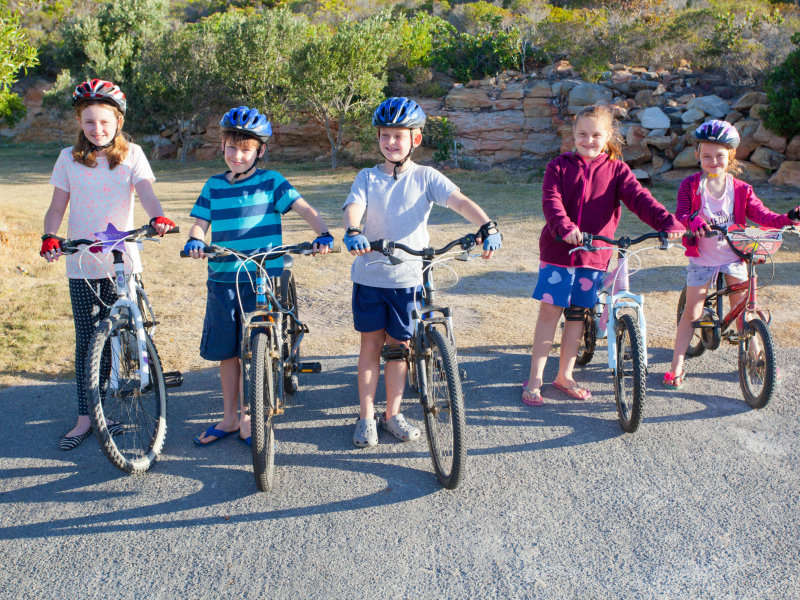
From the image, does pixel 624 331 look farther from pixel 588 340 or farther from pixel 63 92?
pixel 63 92

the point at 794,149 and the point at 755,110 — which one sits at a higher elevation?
the point at 755,110

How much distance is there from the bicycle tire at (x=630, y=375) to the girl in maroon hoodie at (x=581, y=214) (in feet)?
1.46

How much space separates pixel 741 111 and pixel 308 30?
1579 cm

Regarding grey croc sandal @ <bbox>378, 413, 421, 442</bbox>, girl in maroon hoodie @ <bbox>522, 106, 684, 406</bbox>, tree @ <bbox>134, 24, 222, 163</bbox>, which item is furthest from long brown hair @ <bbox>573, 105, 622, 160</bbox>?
tree @ <bbox>134, 24, 222, 163</bbox>

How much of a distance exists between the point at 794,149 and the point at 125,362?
16477 millimetres

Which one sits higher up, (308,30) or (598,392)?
(308,30)

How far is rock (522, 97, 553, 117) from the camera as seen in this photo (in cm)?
2119

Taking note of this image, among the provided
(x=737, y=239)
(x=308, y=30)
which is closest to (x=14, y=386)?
(x=737, y=239)

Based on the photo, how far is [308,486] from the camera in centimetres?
324

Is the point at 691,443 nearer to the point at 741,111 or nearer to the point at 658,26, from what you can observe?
the point at 741,111

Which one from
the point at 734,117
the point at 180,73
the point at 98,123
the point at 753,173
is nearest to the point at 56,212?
the point at 98,123

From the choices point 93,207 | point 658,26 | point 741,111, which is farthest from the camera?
point 658,26

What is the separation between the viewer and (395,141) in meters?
3.35

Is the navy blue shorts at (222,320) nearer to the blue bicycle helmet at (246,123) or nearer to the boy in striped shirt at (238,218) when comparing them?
the boy in striped shirt at (238,218)
